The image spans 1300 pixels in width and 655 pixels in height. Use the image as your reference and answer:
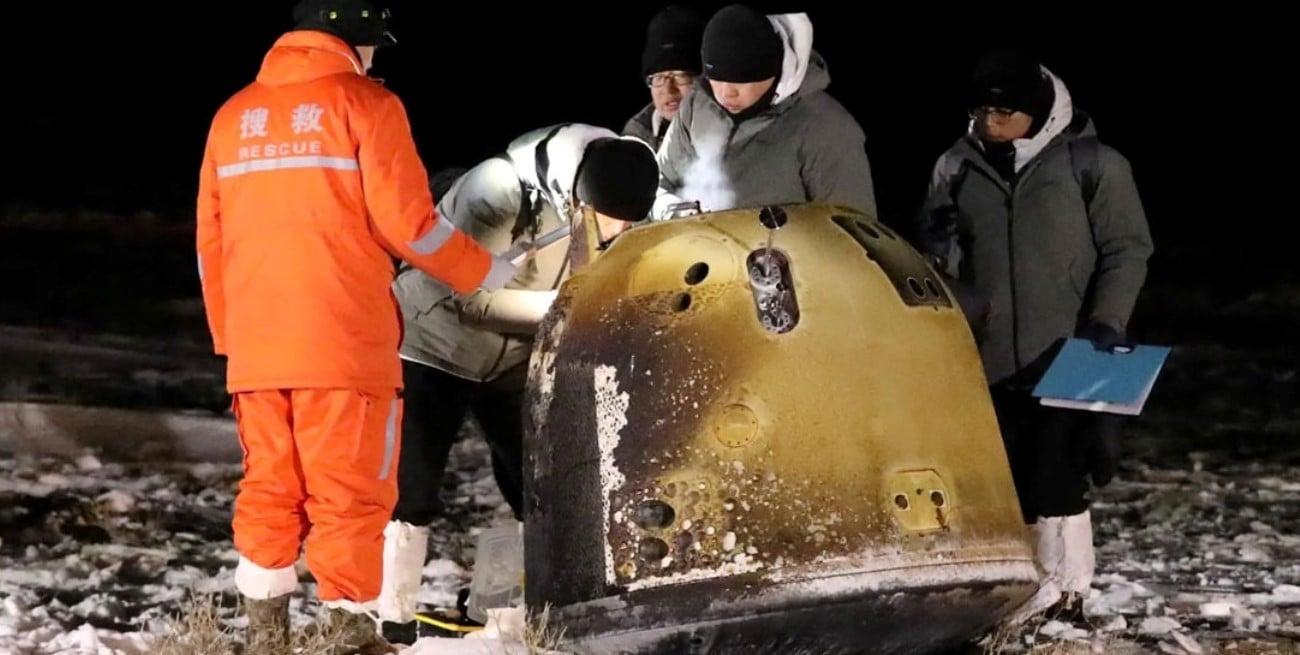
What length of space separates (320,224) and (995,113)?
223 cm

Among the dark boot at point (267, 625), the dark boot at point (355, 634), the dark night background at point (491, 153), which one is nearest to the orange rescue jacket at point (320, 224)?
the dark boot at point (267, 625)

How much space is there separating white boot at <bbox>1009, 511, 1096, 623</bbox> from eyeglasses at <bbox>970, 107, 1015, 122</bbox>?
1.30 m

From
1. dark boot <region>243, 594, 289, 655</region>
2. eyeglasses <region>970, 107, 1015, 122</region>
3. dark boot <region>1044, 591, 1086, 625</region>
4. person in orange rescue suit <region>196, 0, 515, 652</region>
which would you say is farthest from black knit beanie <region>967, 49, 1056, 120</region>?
dark boot <region>243, 594, 289, 655</region>

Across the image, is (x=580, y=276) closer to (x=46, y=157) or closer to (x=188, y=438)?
(x=188, y=438)

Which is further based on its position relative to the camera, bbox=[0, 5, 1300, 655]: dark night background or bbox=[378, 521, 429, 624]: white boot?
bbox=[0, 5, 1300, 655]: dark night background

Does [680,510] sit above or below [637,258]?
below

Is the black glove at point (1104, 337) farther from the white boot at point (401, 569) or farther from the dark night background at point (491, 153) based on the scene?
the white boot at point (401, 569)

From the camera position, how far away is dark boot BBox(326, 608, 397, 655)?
472cm

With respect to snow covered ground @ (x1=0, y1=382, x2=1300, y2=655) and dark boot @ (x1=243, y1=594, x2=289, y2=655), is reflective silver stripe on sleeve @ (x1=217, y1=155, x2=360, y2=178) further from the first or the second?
snow covered ground @ (x1=0, y1=382, x2=1300, y2=655)

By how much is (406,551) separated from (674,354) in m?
1.45

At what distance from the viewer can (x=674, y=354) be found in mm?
4051

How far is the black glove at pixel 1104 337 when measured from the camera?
532 cm

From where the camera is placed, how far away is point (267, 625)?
459 cm

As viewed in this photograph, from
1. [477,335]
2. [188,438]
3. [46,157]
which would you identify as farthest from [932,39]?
[477,335]
